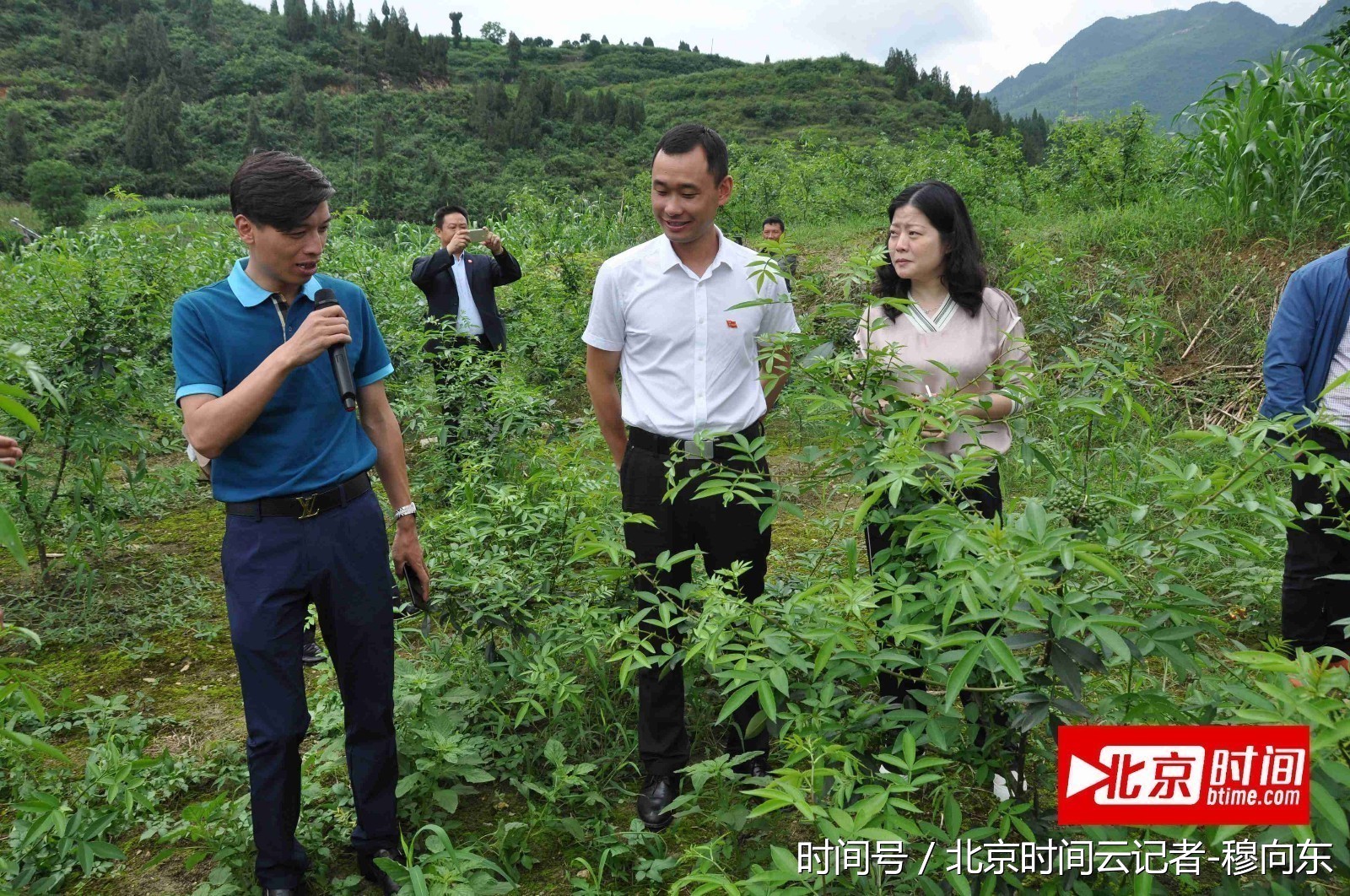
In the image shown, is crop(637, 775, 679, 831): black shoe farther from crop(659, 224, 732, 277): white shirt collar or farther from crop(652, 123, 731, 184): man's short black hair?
crop(652, 123, 731, 184): man's short black hair

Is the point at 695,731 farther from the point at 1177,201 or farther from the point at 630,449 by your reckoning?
the point at 1177,201

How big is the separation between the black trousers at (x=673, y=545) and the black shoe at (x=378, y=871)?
2.57ft

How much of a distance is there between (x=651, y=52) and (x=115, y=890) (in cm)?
10534

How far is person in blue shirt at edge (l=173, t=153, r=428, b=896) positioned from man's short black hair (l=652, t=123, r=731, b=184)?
95 centimetres

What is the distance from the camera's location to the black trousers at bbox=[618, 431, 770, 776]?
104 inches

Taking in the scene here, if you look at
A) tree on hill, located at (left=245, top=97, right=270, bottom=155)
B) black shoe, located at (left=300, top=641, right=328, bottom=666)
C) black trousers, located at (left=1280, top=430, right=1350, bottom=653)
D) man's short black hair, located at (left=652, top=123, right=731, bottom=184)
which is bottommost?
black shoe, located at (left=300, top=641, right=328, bottom=666)

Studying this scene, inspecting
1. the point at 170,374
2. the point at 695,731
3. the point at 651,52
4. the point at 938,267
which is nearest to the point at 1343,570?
the point at 938,267

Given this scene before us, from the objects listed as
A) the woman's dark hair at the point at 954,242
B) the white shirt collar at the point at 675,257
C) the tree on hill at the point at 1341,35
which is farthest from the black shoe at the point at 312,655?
the tree on hill at the point at 1341,35

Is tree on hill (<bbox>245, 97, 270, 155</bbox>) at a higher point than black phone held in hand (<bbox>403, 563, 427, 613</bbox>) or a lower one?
higher

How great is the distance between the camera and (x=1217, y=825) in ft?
4.77

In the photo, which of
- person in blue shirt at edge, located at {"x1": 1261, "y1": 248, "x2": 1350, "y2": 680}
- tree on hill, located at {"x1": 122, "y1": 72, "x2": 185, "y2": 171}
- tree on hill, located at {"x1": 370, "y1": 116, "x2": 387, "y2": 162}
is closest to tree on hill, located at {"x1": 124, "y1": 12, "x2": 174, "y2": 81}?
tree on hill, located at {"x1": 122, "y1": 72, "x2": 185, "y2": 171}

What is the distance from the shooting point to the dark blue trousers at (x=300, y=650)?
7.12 feet

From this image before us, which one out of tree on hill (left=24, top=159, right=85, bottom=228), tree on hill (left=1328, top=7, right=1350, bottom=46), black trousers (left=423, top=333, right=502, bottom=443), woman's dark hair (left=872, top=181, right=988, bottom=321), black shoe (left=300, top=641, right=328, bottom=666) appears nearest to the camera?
woman's dark hair (left=872, top=181, right=988, bottom=321)

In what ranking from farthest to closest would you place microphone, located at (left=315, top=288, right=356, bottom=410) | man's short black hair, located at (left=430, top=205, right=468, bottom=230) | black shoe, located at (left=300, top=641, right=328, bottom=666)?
man's short black hair, located at (left=430, top=205, right=468, bottom=230) → black shoe, located at (left=300, top=641, right=328, bottom=666) → microphone, located at (left=315, top=288, right=356, bottom=410)
